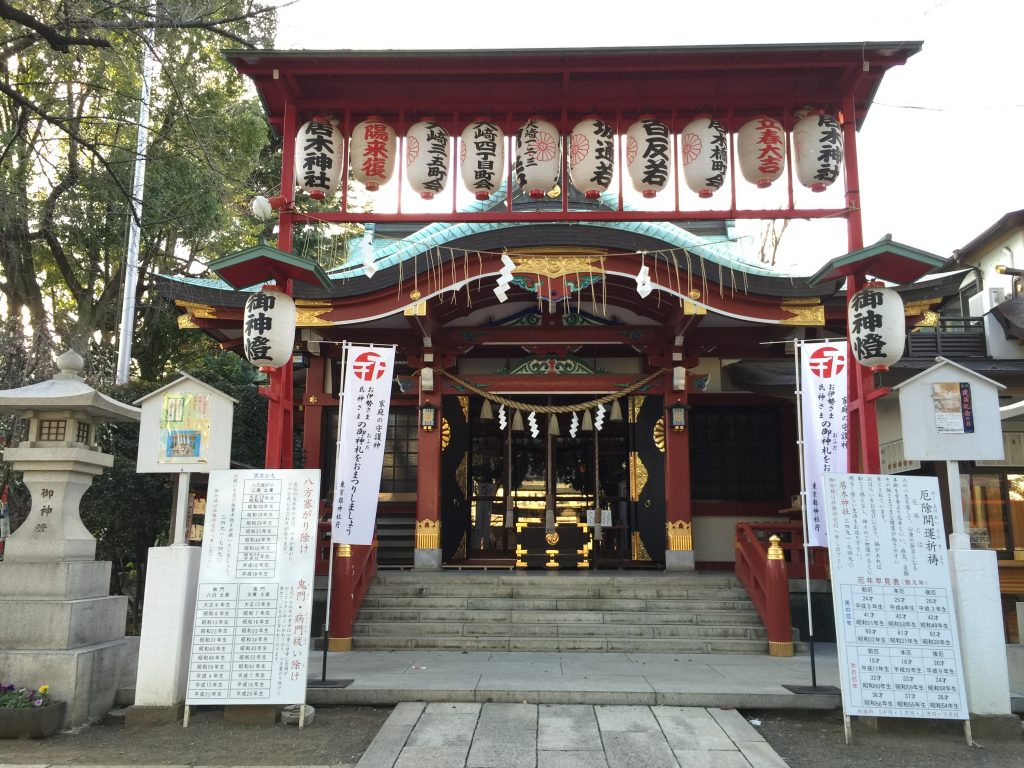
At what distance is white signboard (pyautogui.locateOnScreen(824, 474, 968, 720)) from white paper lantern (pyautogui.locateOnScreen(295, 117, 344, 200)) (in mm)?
6146

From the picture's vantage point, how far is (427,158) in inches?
329

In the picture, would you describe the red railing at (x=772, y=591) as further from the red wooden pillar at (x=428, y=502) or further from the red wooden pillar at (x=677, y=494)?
the red wooden pillar at (x=428, y=502)

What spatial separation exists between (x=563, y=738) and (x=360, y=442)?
4182 millimetres

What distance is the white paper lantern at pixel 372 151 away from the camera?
843cm

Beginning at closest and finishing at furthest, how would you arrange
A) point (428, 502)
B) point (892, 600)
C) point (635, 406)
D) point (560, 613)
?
1. point (892, 600)
2. point (560, 613)
3. point (428, 502)
4. point (635, 406)

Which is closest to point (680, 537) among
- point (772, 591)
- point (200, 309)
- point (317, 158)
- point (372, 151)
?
point (772, 591)

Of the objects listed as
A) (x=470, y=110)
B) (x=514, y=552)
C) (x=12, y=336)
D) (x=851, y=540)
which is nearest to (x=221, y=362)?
(x=12, y=336)

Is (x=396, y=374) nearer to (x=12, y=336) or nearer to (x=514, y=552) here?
→ (x=514, y=552)

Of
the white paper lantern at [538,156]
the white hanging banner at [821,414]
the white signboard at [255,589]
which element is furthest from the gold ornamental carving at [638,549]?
the white signboard at [255,589]

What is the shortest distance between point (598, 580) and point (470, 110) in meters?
6.42

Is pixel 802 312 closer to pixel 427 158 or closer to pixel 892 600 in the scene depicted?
pixel 892 600

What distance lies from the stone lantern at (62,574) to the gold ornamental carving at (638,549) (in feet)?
26.8

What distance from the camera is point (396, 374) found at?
12688mm

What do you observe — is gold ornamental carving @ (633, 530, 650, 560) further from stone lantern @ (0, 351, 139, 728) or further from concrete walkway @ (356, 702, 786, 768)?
stone lantern @ (0, 351, 139, 728)
